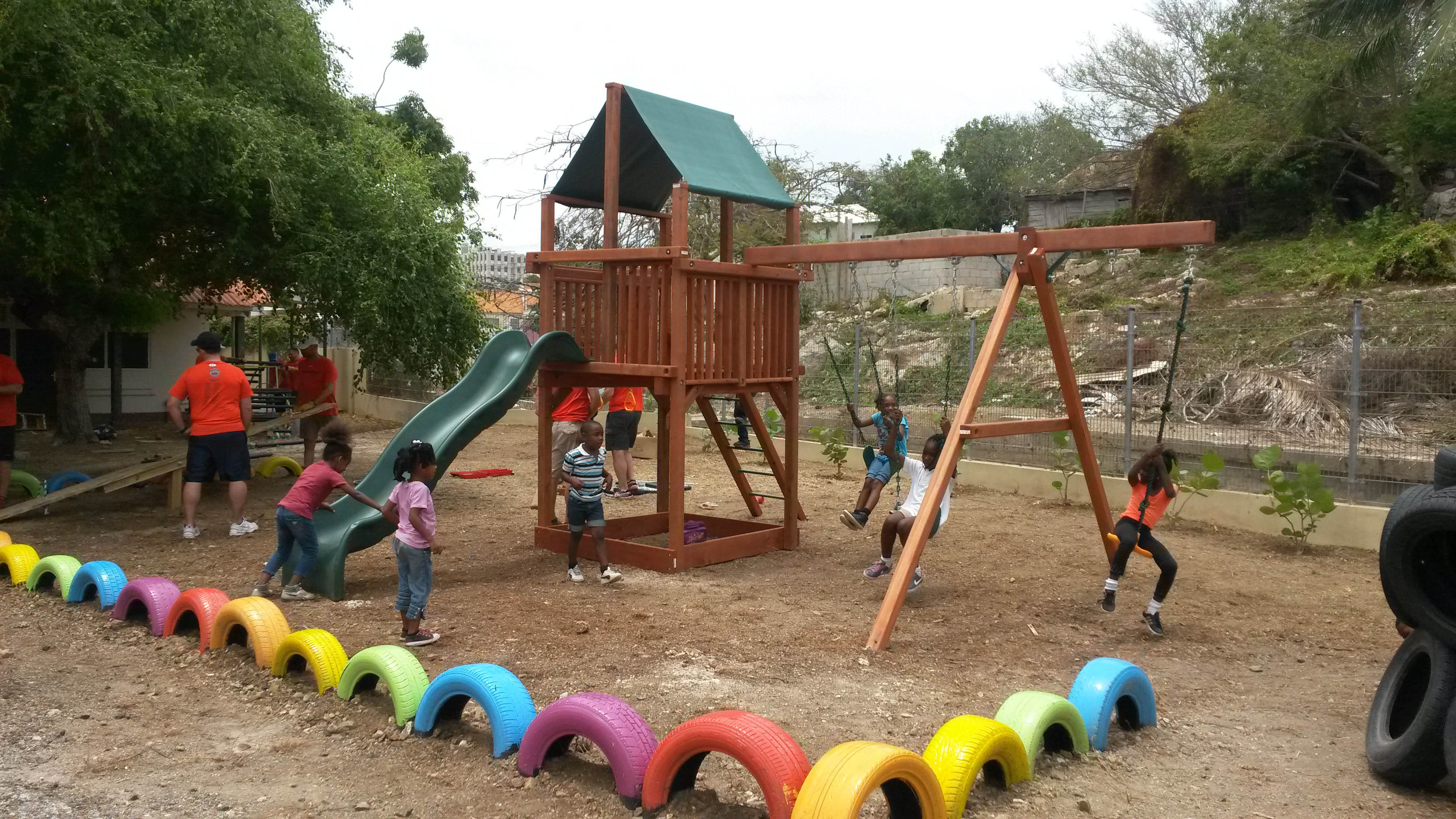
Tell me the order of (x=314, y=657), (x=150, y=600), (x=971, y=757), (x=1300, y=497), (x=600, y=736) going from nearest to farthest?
(x=971, y=757)
(x=600, y=736)
(x=314, y=657)
(x=150, y=600)
(x=1300, y=497)

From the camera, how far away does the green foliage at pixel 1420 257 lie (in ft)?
67.8

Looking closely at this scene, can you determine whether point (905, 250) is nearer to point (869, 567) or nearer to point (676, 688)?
point (869, 567)

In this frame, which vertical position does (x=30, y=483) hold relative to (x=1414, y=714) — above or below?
above

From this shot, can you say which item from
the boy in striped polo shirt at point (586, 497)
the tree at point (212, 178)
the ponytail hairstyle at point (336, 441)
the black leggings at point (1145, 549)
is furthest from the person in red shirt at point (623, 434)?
the black leggings at point (1145, 549)

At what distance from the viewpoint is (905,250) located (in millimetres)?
7449

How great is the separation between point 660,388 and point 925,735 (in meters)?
4.13

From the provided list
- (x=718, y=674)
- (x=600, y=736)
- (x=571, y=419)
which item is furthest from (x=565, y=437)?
(x=600, y=736)

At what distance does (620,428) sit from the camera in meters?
12.2

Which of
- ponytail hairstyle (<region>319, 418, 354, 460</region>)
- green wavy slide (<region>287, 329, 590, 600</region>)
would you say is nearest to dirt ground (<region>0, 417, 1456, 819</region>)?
green wavy slide (<region>287, 329, 590, 600</region>)

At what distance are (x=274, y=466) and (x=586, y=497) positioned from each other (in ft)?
21.7

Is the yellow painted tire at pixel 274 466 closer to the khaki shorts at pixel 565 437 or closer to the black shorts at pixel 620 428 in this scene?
the khaki shorts at pixel 565 437

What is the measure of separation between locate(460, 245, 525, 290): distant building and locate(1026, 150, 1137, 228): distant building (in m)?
17.3

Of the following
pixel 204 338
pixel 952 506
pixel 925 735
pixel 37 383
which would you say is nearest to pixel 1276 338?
pixel 952 506

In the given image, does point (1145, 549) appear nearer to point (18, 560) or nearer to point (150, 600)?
point (150, 600)
